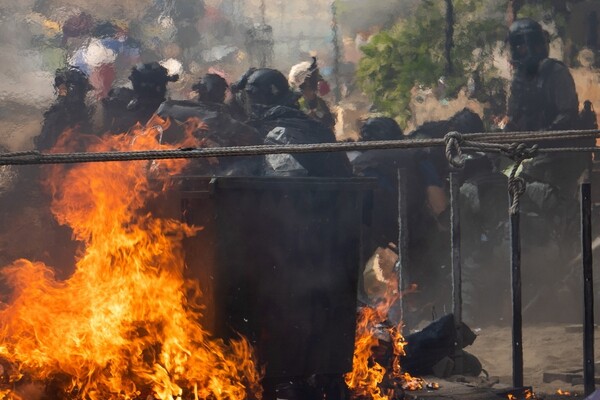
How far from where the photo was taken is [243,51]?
22594 millimetres

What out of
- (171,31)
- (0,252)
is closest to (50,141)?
(0,252)

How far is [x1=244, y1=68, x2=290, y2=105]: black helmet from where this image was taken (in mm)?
12211

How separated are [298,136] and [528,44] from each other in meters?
5.04

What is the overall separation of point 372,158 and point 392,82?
6334 millimetres

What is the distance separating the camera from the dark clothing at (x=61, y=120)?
487 inches

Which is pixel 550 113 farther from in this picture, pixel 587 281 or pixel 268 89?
pixel 587 281

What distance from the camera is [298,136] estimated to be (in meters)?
10.8

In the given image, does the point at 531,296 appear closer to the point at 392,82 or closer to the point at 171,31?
the point at 392,82

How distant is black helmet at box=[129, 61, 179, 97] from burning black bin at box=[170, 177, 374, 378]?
615 cm

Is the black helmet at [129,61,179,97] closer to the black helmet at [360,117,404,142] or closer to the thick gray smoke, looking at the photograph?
the thick gray smoke

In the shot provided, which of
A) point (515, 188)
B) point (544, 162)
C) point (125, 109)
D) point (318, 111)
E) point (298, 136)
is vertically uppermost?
point (318, 111)

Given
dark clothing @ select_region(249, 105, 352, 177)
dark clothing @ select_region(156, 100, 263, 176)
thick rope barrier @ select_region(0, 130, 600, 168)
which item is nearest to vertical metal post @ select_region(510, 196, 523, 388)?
dark clothing @ select_region(249, 105, 352, 177)

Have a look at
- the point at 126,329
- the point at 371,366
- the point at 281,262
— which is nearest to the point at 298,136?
the point at 371,366

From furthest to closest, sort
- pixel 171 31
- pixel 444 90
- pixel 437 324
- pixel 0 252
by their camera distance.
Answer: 1. pixel 171 31
2. pixel 444 90
3. pixel 0 252
4. pixel 437 324
